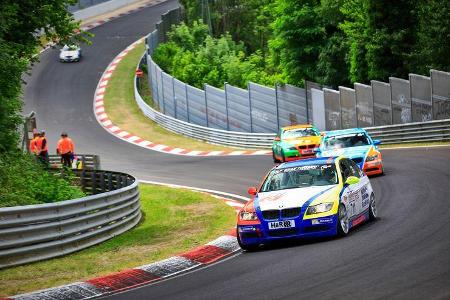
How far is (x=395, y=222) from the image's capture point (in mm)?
17625

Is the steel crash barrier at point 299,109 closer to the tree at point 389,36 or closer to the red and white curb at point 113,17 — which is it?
the tree at point 389,36

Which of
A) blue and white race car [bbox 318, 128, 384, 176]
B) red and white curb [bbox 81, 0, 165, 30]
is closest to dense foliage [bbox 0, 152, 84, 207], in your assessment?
blue and white race car [bbox 318, 128, 384, 176]

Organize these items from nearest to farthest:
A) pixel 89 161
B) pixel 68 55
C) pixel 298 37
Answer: pixel 89 161 < pixel 298 37 < pixel 68 55

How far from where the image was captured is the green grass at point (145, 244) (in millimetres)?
15266

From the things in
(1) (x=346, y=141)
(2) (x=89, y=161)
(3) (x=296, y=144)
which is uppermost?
(1) (x=346, y=141)

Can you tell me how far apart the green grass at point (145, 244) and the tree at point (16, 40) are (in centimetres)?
359

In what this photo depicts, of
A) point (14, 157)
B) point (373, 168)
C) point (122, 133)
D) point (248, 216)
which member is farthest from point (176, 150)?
point (248, 216)

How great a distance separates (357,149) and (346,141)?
981 mm

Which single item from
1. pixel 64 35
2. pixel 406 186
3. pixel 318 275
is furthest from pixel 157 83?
pixel 318 275

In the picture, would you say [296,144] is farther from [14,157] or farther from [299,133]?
[14,157]

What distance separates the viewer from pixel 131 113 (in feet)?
180

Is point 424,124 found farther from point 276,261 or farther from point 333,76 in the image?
point 276,261

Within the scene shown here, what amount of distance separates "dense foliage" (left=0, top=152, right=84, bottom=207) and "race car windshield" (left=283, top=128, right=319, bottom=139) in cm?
1282

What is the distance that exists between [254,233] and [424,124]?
21722 mm
